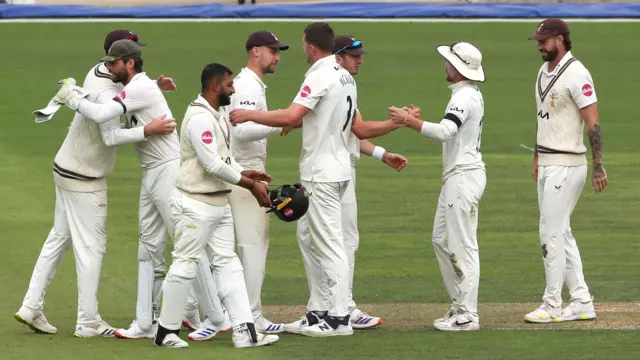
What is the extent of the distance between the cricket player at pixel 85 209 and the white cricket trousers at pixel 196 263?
2.81 ft

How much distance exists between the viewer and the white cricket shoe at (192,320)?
10.7m

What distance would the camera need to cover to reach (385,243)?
48.2 feet

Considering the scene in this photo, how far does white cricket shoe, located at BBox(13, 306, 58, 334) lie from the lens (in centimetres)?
1041

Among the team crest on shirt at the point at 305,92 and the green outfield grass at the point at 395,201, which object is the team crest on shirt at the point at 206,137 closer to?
the team crest on shirt at the point at 305,92

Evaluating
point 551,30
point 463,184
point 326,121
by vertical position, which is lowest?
point 463,184

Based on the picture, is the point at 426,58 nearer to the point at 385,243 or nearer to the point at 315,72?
the point at 385,243

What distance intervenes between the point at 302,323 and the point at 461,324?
4.14 feet

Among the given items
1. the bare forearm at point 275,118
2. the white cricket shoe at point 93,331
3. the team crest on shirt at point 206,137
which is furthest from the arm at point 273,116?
the white cricket shoe at point 93,331

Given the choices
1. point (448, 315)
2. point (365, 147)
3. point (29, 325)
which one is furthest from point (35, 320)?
point (448, 315)

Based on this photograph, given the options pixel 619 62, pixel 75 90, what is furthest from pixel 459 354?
pixel 619 62

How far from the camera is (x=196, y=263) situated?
9.68m

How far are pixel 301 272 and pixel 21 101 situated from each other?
1325 centimetres

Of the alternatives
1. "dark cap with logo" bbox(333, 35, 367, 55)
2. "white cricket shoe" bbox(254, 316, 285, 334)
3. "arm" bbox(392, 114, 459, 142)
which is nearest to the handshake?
"arm" bbox(392, 114, 459, 142)

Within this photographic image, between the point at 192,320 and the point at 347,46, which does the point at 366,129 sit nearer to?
the point at 347,46
